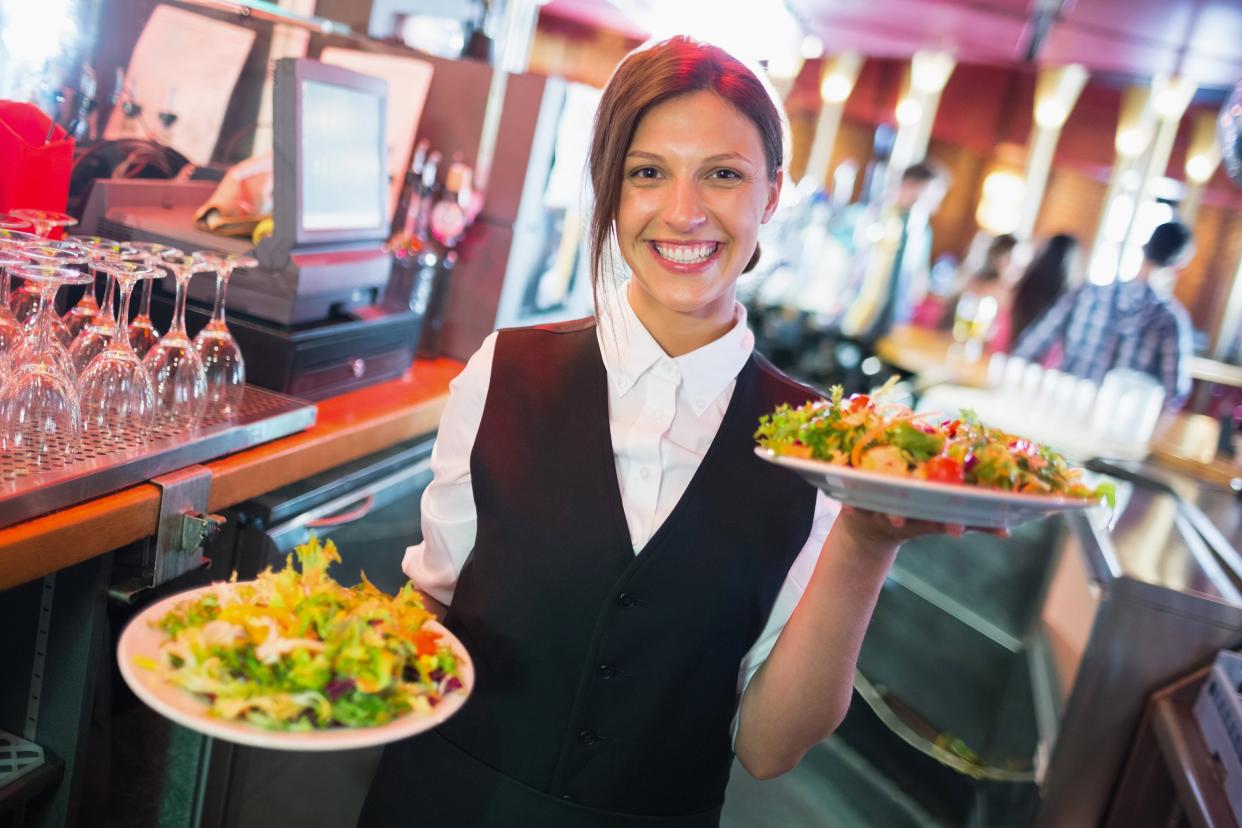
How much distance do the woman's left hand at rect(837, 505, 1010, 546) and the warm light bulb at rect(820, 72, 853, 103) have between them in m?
12.8

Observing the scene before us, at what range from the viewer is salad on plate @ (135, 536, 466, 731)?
979 millimetres

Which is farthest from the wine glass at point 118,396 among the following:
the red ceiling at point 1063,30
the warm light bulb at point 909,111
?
the warm light bulb at point 909,111

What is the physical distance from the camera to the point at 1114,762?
2285mm

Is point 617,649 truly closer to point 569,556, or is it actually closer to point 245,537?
point 569,556

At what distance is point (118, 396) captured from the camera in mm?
1693

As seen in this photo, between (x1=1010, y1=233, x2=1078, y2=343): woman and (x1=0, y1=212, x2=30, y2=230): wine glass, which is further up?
(x1=1010, y1=233, x2=1078, y2=343): woman

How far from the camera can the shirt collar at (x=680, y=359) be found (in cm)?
143

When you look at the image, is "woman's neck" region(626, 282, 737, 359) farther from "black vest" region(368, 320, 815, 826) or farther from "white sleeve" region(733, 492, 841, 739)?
"white sleeve" region(733, 492, 841, 739)

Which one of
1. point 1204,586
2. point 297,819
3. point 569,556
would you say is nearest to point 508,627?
point 569,556

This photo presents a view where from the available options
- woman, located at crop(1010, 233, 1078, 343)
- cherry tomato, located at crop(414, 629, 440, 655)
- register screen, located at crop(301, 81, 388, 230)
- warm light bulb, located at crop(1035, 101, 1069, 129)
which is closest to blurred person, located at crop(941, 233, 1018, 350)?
woman, located at crop(1010, 233, 1078, 343)

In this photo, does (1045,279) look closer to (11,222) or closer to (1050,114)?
(1050,114)

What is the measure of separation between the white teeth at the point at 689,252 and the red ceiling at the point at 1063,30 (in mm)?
5445

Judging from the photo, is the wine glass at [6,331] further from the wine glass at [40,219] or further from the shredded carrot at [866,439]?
the shredded carrot at [866,439]

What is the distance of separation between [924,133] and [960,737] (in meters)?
11.2
